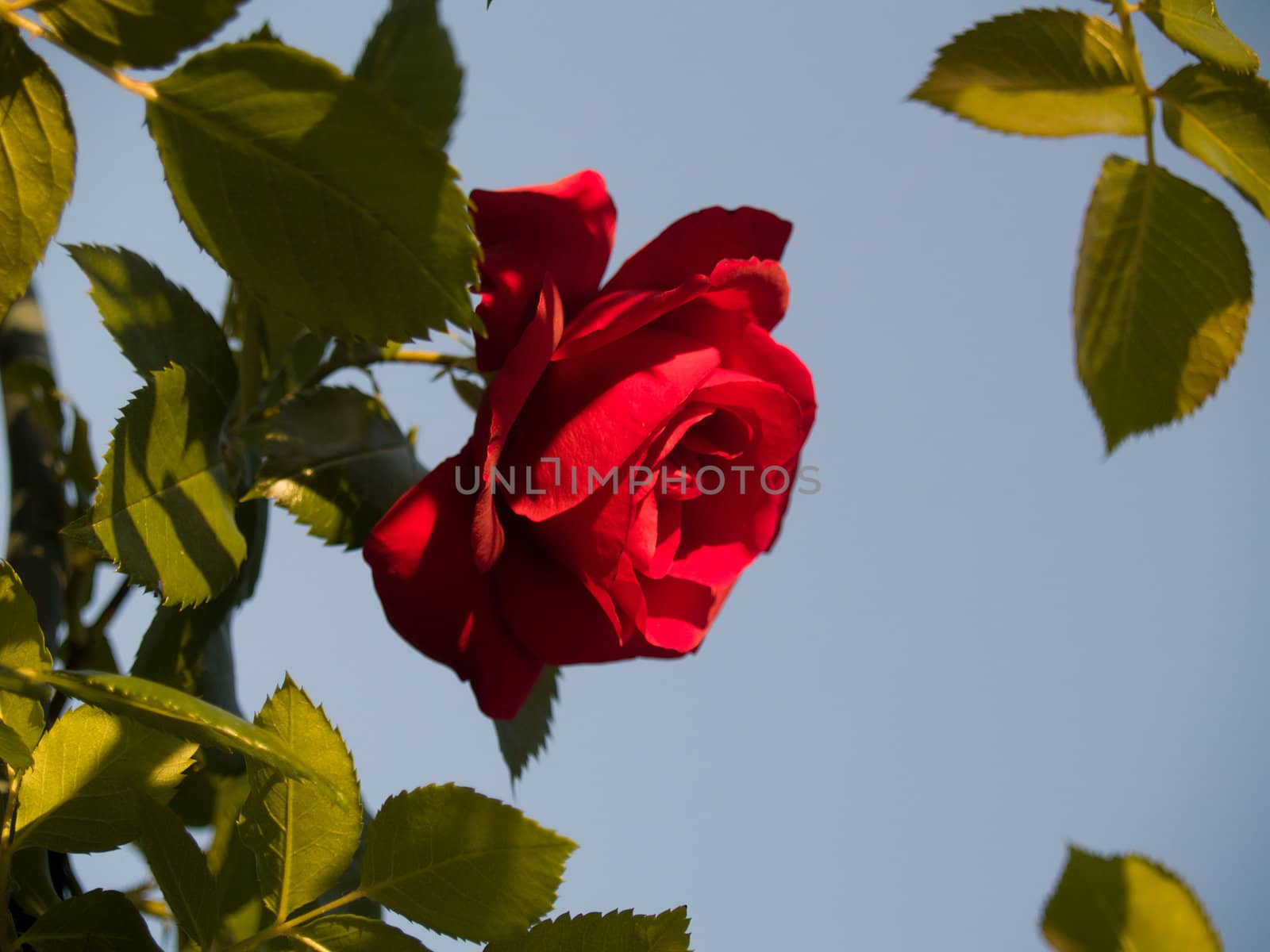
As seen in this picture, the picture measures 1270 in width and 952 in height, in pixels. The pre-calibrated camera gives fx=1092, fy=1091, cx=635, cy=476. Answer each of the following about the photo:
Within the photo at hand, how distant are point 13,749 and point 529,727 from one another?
146mm

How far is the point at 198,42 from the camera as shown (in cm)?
20

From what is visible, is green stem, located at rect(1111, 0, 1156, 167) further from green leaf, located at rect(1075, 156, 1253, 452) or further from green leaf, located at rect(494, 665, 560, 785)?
green leaf, located at rect(494, 665, 560, 785)

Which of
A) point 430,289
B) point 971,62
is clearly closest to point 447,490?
point 430,289

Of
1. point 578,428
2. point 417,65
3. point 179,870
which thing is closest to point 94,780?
point 179,870

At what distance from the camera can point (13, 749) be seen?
6.9 inches

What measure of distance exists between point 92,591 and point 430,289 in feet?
0.77

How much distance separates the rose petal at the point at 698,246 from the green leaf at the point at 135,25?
113 mm

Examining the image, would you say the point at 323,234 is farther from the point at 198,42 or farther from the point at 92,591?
the point at 92,591

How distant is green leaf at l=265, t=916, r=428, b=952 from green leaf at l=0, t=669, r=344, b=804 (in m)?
0.05

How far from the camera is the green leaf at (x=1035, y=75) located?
0.29 meters

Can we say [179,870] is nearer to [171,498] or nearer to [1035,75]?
[171,498]

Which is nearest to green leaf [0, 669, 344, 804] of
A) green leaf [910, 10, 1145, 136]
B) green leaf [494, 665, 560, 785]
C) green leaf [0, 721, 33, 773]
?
green leaf [0, 721, 33, 773]

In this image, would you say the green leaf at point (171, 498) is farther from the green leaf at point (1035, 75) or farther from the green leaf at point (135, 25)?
the green leaf at point (1035, 75)

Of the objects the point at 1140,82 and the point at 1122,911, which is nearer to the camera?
the point at 1122,911
